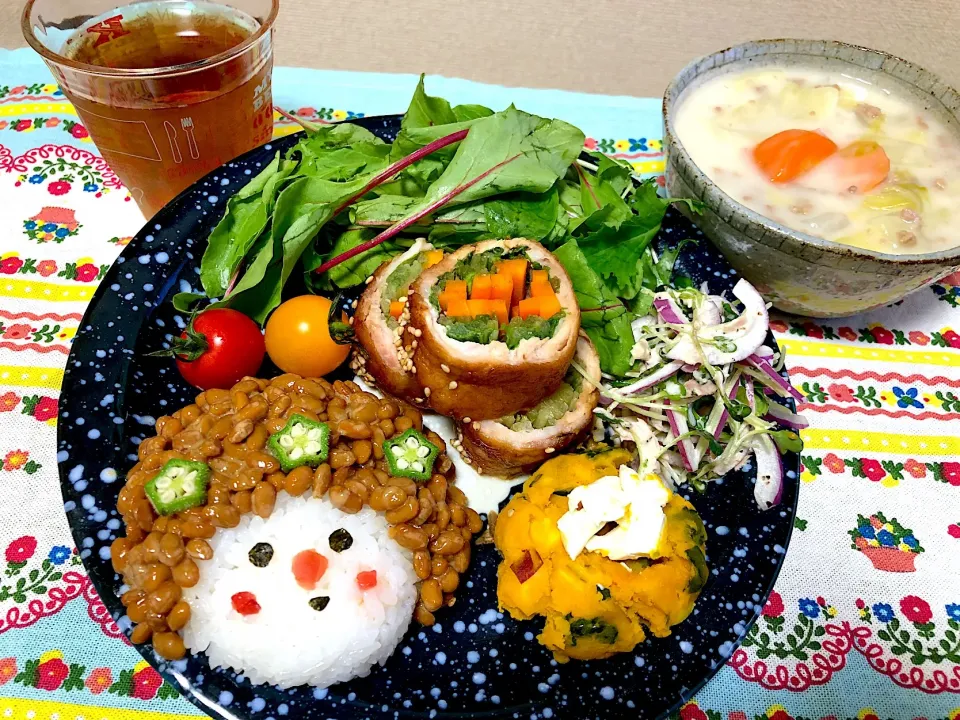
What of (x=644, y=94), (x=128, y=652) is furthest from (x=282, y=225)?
(x=644, y=94)

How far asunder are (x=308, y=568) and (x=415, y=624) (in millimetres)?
291

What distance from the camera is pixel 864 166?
6.95 feet

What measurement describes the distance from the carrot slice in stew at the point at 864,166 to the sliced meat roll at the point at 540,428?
1128 mm

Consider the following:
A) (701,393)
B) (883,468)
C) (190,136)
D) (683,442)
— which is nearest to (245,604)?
(683,442)

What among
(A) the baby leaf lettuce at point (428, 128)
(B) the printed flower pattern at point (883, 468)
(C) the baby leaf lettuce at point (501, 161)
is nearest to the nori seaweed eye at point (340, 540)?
(C) the baby leaf lettuce at point (501, 161)

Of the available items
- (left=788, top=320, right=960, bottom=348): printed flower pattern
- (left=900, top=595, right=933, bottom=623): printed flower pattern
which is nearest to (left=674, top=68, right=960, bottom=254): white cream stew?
(left=788, top=320, right=960, bottom=348): printed flower pattern

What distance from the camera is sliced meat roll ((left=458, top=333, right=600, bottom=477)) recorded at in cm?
166

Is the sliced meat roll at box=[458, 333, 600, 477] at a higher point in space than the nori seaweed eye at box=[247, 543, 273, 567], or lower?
higher

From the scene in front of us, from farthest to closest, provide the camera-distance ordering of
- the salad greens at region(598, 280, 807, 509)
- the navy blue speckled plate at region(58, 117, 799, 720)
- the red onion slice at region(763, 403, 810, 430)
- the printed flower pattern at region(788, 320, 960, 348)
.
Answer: the printed flower pattern at region(788, 320, 960, 348), the red onion slice at region(763, 403, 810, 430), the salad greens at region(598, 280, 807, 509), the navy blue speckled plate at region(58, 117, 799, 720)

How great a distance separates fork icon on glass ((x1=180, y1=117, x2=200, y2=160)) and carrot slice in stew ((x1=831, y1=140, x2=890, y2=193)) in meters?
2.11

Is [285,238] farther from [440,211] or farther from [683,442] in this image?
[683,442]

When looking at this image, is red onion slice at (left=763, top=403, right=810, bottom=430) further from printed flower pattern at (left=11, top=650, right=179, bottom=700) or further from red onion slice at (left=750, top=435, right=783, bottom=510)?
printed flower pattern at (left=11, top=650, right=179, bottom=700)

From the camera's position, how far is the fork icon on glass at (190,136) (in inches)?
73.6

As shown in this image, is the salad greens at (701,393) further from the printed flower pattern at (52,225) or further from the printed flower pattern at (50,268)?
the printed flower pattern at (52,225)
